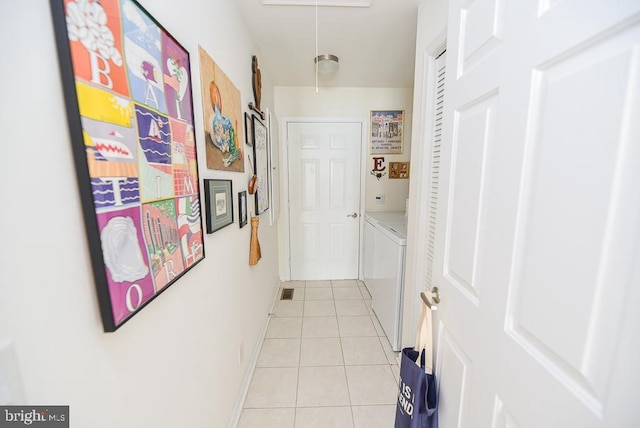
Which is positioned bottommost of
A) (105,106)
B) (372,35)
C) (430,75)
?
(105,106)

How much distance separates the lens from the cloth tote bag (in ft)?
3.02

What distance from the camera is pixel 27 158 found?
1.31 ft

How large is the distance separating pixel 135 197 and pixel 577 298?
3.05 ft

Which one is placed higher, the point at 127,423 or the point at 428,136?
the point at 428,136

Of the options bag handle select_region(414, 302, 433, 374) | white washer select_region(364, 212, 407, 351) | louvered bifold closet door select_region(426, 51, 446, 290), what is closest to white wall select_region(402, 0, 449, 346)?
louvered bifold closet door select_region(426, 51, 446, 290)

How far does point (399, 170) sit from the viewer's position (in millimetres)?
3088

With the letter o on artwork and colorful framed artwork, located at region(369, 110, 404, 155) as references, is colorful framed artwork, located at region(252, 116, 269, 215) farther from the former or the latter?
colorful framed artwork, located at region(369, 110, 404, 155)

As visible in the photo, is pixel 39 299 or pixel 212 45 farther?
pixel 212 45

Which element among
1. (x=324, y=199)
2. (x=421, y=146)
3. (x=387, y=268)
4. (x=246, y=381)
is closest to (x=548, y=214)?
(x=421, y=146)

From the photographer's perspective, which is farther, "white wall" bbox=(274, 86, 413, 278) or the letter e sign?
the letter e sign

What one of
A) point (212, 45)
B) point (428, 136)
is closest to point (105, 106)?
point (212, 45)

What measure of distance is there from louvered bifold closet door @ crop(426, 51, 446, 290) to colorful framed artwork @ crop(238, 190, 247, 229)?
3.66 feet

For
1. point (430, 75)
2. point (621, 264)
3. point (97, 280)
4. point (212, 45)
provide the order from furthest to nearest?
1. point (430, 75)
2. point (212, 45)
3. point (97, 280)
4. point (621, 264)

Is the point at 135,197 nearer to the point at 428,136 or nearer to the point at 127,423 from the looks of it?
the point at 127,423
